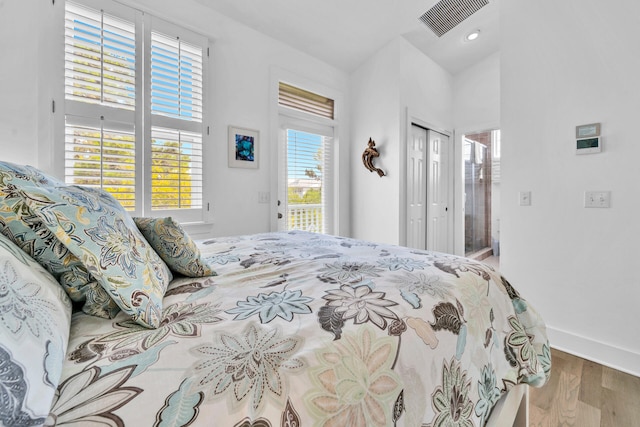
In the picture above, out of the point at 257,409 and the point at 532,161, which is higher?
the point at 532,161

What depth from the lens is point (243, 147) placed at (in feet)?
8.97

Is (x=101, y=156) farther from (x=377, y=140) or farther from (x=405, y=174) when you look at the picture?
(x=405, y=174)

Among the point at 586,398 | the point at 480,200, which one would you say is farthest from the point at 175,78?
the point at 480,200

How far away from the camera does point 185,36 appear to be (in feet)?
7.74

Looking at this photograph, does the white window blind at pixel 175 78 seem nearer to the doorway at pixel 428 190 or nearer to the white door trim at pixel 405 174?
the white door trim at pixel 405 174

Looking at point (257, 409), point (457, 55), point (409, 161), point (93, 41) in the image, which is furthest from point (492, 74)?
point (257, 409)

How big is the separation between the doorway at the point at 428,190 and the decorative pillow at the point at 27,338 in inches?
129

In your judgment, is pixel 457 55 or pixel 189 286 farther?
pixel 457 55

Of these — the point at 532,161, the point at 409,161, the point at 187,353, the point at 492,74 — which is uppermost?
the point at 492,74

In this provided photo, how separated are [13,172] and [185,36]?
85.7 inches

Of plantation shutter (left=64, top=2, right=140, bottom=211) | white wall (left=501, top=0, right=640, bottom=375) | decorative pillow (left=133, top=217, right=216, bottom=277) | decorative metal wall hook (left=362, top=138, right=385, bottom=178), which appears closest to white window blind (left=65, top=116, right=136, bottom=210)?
plantation shutter (left=64, top=2, right=140, bottom=211)

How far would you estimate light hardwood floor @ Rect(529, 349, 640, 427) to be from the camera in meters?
1.40

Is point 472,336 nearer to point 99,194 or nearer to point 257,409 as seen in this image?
point 257,409

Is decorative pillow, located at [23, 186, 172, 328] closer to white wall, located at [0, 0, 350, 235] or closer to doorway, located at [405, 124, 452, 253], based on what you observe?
white wall, located at [0, 0, 350, 235]
